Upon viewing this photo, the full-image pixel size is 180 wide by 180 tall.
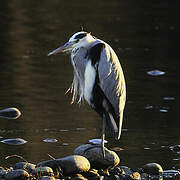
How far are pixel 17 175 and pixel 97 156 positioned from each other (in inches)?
50.3

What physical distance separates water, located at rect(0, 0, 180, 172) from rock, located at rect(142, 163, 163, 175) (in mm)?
277

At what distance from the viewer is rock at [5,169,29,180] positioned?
7.11 metres

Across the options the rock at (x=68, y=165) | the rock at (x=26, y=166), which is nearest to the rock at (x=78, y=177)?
the rock at (x=68, y=165)

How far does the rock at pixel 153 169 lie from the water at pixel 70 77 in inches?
10.9

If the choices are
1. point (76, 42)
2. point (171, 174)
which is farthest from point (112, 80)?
point (171, 174)

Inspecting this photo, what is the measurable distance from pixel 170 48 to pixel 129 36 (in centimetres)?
168

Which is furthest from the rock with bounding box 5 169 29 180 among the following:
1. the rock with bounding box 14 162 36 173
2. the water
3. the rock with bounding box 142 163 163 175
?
the rock with bounding box 142 163 163 175

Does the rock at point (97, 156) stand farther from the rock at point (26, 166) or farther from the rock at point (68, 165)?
the rock at point (26, 166)

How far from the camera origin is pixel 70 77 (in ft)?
42.9

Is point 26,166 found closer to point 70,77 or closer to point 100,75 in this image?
point 100,75

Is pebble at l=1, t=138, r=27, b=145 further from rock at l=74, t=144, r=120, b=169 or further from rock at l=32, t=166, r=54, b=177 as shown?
rock at l=32, t=166, r=54, b=177

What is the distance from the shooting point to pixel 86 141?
899cm

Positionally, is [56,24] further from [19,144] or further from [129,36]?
[19,144]

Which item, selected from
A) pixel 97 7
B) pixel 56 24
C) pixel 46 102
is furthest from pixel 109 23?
pixel 46 102
